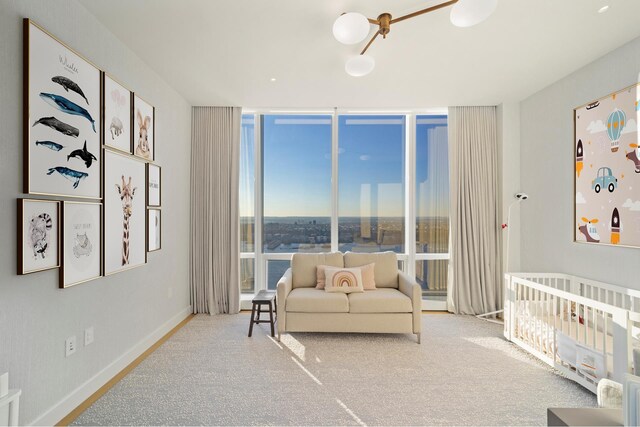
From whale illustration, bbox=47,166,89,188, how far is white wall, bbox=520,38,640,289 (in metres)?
4.15

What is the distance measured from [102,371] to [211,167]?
8.28 feet

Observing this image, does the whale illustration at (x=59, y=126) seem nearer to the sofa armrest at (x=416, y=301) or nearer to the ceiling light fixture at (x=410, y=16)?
the ceiling light fixture at (x=410, y=16)

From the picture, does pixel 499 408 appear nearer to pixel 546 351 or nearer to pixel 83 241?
pixel 546 351

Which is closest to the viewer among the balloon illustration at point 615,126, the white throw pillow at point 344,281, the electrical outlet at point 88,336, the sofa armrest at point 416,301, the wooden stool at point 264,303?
the electrical outlet at point 88,336

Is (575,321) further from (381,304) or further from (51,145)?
(51,145)

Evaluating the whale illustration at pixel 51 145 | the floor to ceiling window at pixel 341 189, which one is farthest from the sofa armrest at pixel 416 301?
the whale illustration at pixel 51 145

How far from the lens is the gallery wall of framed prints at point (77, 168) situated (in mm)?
1722

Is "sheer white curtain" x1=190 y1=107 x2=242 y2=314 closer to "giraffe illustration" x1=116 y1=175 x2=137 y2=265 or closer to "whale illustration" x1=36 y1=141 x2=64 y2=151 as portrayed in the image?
"giraffe illustration" x1=116 y1=175 x2=137 y2=265

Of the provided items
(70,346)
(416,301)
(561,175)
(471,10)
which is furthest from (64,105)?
(561,175)

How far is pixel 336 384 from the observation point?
92.5 inches

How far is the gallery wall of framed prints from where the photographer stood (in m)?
1.72

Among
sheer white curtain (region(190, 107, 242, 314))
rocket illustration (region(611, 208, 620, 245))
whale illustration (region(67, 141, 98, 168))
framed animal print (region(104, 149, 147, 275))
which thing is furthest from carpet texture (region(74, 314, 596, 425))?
whale illustration (region(67, 141, 98, 168))

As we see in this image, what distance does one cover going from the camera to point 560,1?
81.9 inches

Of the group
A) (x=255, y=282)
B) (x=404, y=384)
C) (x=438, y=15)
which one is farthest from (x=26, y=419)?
(x=438, y=15)
